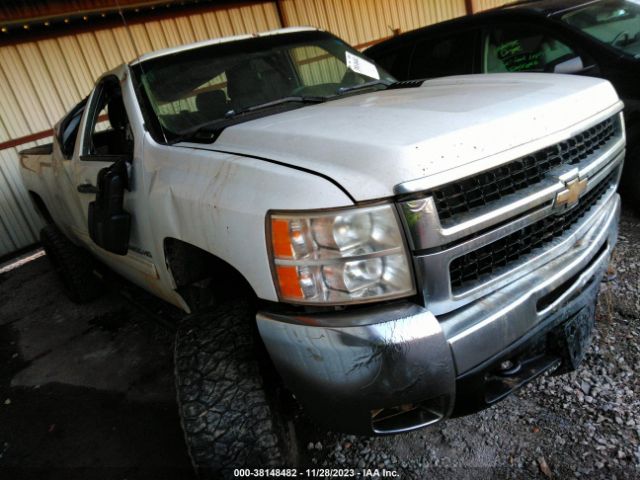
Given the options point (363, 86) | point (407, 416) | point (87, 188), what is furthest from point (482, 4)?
point (407, 416)

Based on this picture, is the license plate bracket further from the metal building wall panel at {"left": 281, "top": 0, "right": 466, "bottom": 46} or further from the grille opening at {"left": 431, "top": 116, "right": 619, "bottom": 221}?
the metal building wall panel at {"left": 281, "top": 0, "right": 466, "bottom": 46}

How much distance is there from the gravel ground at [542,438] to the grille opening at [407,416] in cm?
52

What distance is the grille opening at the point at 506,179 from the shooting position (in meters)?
1.47

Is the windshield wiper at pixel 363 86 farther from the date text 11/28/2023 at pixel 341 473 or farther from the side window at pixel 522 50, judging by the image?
the date text 11/28/2023 at pixel 341 473

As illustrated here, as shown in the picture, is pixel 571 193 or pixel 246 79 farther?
pixel 246 79

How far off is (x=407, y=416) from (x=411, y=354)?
32 centimetres

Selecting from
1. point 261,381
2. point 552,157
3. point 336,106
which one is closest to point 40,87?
point 336,106

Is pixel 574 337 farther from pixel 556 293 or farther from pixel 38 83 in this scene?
pixel 38 83

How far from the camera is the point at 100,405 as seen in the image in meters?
2.86

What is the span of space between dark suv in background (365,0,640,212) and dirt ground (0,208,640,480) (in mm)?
1003

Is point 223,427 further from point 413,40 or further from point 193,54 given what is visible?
point 413,40

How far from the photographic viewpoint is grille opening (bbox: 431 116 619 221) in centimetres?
147

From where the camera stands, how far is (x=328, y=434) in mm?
2260

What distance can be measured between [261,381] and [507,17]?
3769mm
